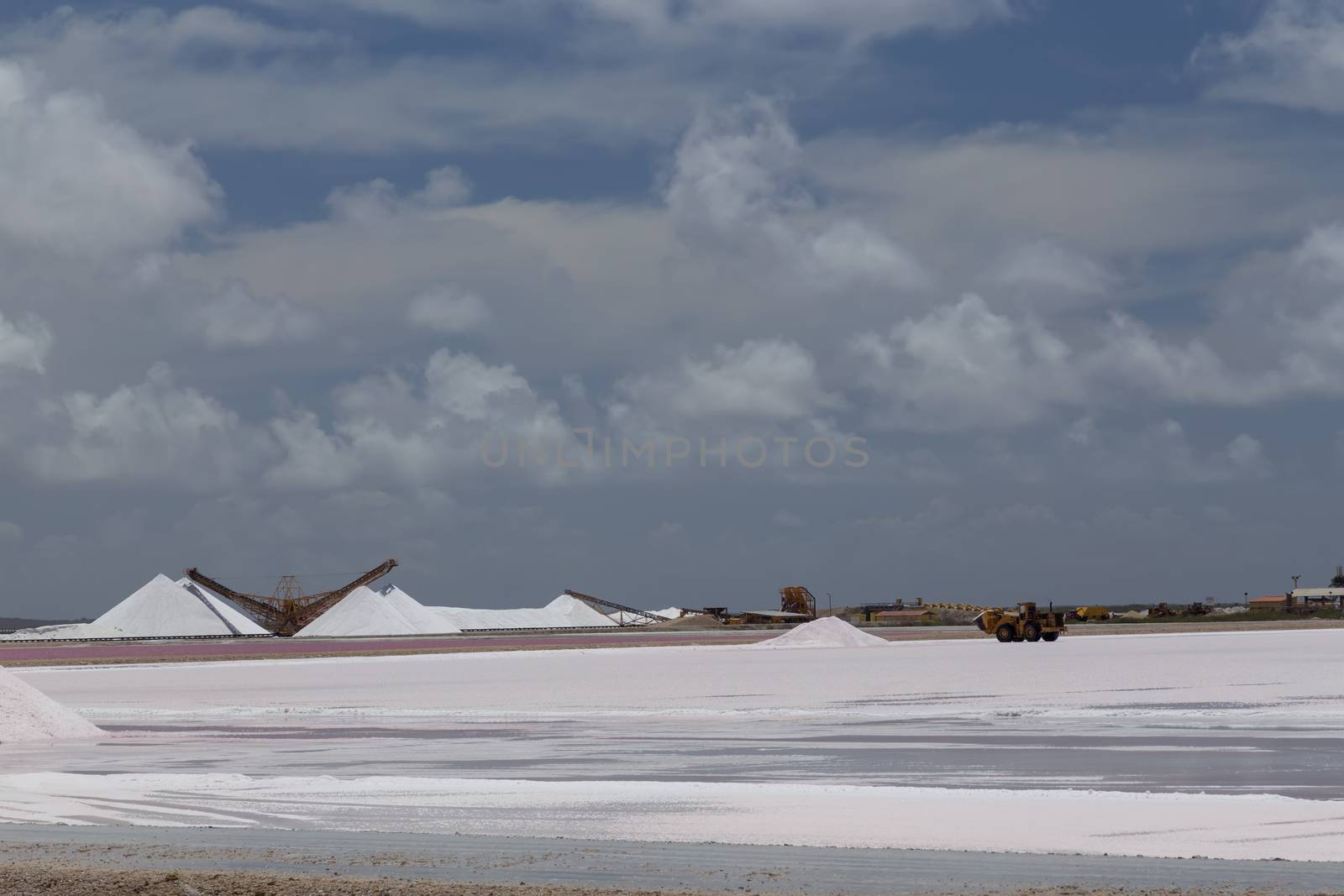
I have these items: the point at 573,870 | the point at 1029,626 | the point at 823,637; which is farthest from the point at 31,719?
the point at 1029,626

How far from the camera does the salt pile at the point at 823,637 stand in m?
66.8

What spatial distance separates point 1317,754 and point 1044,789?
513cm

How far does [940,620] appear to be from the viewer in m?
128

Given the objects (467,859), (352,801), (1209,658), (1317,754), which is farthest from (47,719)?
(1209,658)

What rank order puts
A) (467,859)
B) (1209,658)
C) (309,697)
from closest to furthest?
(467,859) < (309,697) < (1209,658)

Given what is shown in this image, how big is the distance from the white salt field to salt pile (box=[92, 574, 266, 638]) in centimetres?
8295

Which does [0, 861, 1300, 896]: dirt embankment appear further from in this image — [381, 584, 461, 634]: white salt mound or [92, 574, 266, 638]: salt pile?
[92, 574, 266, 638]: salt pile

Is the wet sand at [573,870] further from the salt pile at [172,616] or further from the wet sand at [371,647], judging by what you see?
the salt pile at [172,616]

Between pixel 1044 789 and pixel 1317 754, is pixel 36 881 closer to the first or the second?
pixel 1044 789

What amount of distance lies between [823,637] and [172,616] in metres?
72.8

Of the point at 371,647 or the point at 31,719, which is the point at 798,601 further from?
the point at 31,719

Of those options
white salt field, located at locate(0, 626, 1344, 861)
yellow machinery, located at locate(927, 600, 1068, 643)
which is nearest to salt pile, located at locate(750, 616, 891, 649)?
yellow machinery, located at locate(927, 600, 1068, 643)

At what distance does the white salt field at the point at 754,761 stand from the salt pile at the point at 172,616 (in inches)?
3266

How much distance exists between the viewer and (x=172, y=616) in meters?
121
